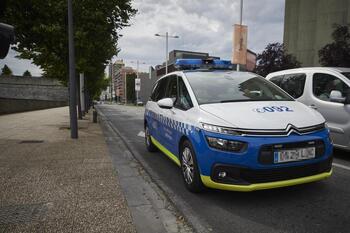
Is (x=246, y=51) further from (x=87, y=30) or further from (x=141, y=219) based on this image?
(x=141, y=219)

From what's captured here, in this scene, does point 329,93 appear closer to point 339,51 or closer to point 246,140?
point 246,140

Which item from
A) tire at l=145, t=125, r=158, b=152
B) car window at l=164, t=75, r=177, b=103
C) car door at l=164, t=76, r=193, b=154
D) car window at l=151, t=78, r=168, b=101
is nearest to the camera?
car door at l=164, t=76, r=193, b=154

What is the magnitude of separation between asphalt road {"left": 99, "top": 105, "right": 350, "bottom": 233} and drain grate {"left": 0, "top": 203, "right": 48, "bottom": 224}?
170cm

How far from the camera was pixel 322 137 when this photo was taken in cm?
392

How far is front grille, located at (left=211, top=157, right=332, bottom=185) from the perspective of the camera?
3650mm

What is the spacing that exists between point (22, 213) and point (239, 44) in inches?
→ 569

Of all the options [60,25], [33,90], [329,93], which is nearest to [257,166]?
[329,93]

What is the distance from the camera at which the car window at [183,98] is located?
15.5ft

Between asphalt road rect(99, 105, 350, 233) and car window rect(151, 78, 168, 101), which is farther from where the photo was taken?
car window rect(151, 78, 168, 101)

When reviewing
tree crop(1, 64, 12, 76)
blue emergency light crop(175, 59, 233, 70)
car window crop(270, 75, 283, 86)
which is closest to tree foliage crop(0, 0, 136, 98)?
blue emergency light crop(175, 59, 233, 70)

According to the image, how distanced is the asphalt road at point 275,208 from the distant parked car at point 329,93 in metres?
1.38

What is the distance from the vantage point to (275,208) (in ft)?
12.7

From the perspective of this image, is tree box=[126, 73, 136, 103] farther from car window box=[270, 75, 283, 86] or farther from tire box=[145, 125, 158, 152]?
tire box=[145, 125, 158, 152]

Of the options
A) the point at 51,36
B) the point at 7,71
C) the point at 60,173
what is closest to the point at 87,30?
the point at 51,36
